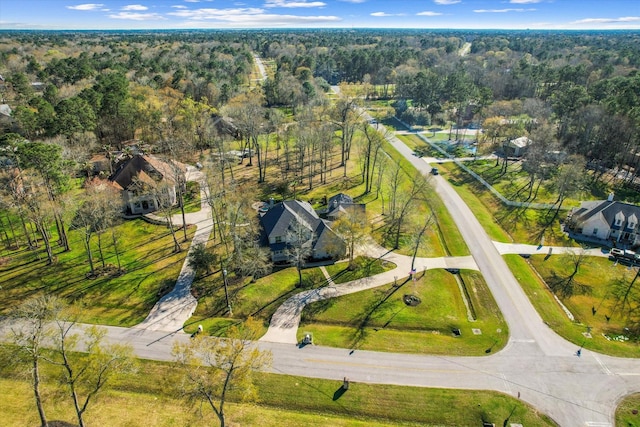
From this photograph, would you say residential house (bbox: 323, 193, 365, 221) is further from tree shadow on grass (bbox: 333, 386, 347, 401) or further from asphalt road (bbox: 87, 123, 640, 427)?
tree shadow on grass (bbox: 333, 386, 347, 401)

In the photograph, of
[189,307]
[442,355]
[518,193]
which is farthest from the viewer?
[518,193]

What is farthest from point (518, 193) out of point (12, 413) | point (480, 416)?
point (12, 413)

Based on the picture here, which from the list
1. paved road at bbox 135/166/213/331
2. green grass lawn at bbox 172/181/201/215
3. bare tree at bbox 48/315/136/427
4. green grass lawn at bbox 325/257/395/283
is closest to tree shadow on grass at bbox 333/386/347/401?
green grass lawn at bbox 325/257/395/283

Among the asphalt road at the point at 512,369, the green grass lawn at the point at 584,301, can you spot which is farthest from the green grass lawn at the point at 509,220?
the asphalt road at the point at 512,369

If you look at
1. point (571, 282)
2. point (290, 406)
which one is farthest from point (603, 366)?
point (290, 406)

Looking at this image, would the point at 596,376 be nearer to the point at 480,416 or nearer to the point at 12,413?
the point at 480,416

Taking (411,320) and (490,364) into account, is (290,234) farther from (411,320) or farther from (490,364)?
(490,364)
